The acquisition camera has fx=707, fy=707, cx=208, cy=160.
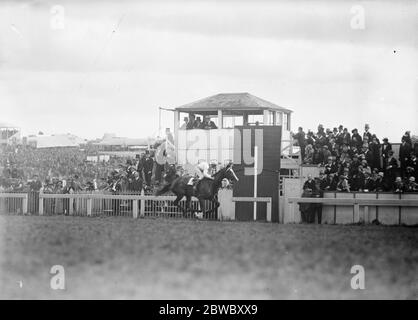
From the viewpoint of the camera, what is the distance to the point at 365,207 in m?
17.0

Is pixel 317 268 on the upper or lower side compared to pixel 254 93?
lower

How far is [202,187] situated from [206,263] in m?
7.39

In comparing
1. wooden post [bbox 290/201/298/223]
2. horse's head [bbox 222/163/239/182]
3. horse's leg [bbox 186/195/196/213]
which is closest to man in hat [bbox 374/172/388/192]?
wooden post [bbox 290/201/298/223]

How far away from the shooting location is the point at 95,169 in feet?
63.0

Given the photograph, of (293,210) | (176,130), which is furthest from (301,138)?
(176,130)

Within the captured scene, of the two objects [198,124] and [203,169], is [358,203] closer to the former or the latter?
[203,169]

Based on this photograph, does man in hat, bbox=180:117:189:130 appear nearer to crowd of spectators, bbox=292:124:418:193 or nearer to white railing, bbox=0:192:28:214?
crowd of spectators, bbox=292:124:418:193

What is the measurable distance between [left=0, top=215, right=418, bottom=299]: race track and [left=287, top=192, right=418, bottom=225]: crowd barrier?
1.90 meters

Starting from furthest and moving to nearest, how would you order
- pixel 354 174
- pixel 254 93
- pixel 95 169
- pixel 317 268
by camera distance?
pixel 95 169 < pixel 354 174 < pixel 254 93 < pixel 317 268

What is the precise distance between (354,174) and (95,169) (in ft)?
22.7

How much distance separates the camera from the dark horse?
18.4 m

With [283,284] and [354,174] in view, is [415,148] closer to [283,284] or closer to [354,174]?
[354,174]

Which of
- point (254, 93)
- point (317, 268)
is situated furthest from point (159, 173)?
point (317, 268)
